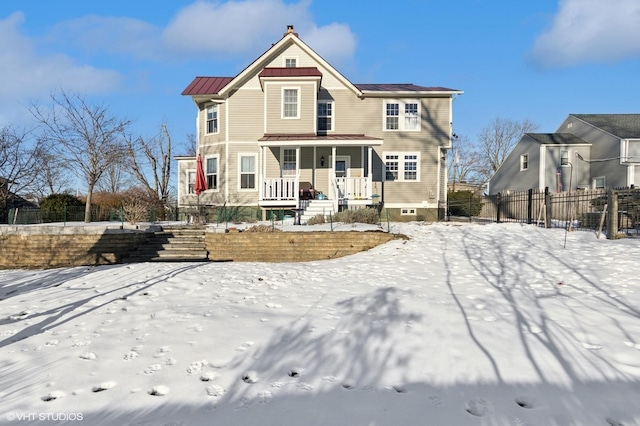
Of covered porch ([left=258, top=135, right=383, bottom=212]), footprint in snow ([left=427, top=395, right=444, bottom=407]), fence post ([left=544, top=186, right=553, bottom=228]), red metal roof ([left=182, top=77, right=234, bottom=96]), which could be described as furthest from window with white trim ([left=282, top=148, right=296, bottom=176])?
footprint in snow ([left=427, top=395, right=444, bottom=407])

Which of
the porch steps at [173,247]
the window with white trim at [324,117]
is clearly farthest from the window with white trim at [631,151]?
the porch steps at [173,247]

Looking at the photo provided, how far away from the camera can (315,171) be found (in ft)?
62.7

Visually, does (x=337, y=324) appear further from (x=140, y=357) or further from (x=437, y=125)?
(x=437, y=125)

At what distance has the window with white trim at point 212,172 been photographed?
19688mm

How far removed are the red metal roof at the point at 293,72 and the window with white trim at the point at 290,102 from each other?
0.81 metres

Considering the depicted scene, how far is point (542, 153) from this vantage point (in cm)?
2847

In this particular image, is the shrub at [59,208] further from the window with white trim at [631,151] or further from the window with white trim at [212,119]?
the window with white trim at [631,151]

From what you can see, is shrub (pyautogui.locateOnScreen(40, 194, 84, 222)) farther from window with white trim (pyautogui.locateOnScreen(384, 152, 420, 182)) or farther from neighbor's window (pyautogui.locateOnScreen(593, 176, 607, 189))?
neighbor's window (pyautogui.locateOnScreen(593, 176, 607, 189))

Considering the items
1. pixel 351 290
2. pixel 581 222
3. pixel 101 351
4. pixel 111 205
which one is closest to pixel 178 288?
pixel 101 351

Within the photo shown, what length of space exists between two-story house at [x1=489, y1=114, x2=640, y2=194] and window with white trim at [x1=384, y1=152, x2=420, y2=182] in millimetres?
13995

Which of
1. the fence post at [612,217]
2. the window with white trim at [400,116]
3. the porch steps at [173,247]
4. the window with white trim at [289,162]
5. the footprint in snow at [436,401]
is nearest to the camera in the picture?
the footprint in snow at [436,401]

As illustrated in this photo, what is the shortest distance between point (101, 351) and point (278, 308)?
2.53m

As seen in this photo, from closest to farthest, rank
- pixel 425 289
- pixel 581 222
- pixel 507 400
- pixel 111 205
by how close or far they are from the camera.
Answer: pixel 507 400 < pixel 425 289 < pixel 581 222 < pixel 111 205

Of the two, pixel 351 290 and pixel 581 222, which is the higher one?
pixel 581 222
